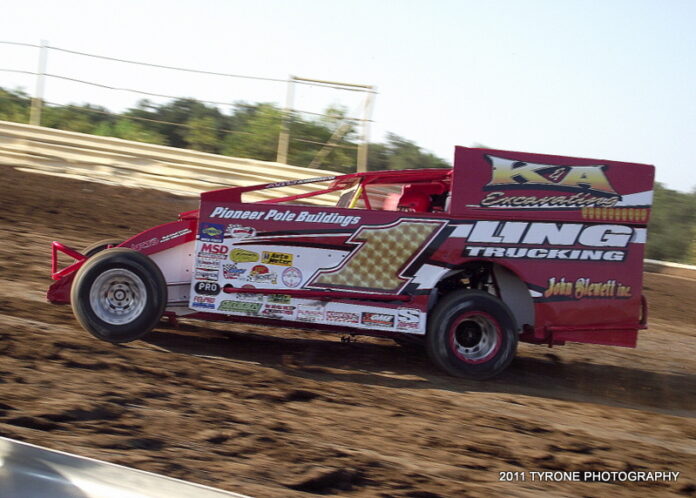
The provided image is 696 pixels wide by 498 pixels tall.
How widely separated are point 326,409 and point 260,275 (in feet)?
5.10

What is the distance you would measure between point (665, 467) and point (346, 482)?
7.24 ft

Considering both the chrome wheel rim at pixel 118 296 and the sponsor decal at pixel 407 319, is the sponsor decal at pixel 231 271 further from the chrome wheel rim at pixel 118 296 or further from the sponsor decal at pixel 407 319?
the sponsor decal at pixel 407 319

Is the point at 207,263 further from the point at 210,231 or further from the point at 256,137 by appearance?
the point at 256,137

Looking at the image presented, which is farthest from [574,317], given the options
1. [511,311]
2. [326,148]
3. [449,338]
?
[326,148]

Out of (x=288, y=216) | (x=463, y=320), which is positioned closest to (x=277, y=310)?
(x=288, y=216)

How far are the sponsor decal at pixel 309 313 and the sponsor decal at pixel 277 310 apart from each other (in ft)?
0.22

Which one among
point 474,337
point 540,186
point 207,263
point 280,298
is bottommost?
point 474,337

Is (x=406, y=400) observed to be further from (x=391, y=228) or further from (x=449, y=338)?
(x=391, y=228)

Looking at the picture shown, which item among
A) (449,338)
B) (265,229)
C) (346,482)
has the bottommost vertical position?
(346,482)

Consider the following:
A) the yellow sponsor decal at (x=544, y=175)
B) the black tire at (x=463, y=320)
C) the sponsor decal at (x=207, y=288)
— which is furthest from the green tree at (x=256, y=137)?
the black tire at (x=463, y=320)

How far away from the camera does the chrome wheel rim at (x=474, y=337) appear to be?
248 inches

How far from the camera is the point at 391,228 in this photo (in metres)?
6.14

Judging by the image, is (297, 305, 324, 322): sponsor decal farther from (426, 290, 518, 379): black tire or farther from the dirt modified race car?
(426, 290, 518, 379): black tire

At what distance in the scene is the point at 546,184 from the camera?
6242 mm
